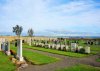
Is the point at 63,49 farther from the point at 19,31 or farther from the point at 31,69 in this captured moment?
the point at 19,31

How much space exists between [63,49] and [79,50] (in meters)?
4.07

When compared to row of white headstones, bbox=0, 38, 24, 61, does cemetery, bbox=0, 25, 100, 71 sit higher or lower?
lower

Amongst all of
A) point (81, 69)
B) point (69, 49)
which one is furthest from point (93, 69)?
point (69, 49)

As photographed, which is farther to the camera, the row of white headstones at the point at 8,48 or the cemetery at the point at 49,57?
the row of white headstones at the point at 8,48

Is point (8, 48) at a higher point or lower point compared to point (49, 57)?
higher

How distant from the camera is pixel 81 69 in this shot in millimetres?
16641

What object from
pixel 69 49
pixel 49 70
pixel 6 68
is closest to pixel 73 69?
pixel 49 70

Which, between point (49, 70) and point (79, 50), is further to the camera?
point (79, 50)

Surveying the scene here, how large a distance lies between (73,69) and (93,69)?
1.68m

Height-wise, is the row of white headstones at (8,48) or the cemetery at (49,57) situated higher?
the row of white headstones at (8,48)

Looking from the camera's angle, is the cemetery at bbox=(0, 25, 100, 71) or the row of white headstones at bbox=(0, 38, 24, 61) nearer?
the cemetery at bbox=(0, 25, 100, 71)

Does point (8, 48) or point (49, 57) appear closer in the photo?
point (49, 57)

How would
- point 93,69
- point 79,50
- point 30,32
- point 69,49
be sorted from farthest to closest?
point 30,32 < point 69,49 < point 79,50 < point 93,69

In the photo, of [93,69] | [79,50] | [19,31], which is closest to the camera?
[93,69]
